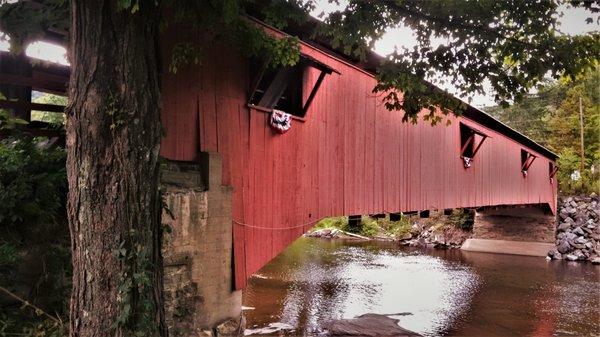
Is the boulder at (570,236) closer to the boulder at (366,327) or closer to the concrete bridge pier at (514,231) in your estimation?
the concrete bridge pier at (514,231)

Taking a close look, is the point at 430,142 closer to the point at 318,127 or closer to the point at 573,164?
the point at 318,127

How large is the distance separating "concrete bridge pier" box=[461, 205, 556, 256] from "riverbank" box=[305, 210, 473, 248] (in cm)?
108

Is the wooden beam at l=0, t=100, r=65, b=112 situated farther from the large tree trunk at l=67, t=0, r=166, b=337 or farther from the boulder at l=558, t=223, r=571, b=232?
the boulder at l=558, t=223, r=571, b=232

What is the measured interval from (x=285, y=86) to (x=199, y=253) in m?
2.95

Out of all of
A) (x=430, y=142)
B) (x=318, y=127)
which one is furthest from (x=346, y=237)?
(x=318, y=127)

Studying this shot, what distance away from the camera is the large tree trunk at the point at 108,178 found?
2.96m

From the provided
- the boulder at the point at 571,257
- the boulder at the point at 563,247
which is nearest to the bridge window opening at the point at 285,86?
the boulder at the point at 571,257

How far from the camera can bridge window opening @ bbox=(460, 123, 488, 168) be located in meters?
13.8

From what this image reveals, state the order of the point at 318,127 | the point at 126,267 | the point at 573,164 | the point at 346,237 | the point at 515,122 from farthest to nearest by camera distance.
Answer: the point at 515,122, the point at 346,237, the point at 573,164, the point at 318,127, the point at 126,267

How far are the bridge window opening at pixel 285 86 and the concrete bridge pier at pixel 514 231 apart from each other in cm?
1822

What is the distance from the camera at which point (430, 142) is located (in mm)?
12102

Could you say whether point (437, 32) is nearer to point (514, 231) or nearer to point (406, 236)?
point (514, 231)

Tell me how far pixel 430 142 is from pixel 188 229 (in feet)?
28.6

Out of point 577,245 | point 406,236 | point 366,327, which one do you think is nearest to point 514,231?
point 577,245
